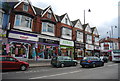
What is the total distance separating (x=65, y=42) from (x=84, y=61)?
11023mm

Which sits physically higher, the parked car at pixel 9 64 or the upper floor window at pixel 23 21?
the upper floor window at pixel 23 21

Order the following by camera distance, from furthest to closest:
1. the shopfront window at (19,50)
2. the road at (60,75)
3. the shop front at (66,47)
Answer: the shop front at (66,47) → the shopfront window at (19,50) → the road at (60,75)

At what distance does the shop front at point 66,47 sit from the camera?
24.6 metres

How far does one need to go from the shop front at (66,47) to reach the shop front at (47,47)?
4.86 ft

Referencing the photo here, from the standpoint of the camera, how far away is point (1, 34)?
16.1 meters

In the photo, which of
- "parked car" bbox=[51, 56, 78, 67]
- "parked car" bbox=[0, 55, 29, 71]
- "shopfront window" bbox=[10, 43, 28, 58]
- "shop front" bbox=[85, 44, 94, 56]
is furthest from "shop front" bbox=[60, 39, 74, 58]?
"parked car" bbox=[0, 55, 29, 71]

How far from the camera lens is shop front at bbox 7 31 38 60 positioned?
675 inches

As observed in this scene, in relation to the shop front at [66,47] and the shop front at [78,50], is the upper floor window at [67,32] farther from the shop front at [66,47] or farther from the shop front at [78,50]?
the shop front at [78,50]

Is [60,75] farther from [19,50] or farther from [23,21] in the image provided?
[23,21]

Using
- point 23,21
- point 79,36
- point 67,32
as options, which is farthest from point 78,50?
point 23,21

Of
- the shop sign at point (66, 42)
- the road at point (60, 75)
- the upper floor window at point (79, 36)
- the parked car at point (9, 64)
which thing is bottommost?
the road at point (60, 75)

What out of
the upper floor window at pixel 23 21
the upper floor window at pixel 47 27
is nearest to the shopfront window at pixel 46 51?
the upper floor window at pixel 47 27

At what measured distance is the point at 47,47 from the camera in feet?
71.3

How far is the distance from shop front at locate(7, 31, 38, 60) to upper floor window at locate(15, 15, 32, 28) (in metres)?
1.66
